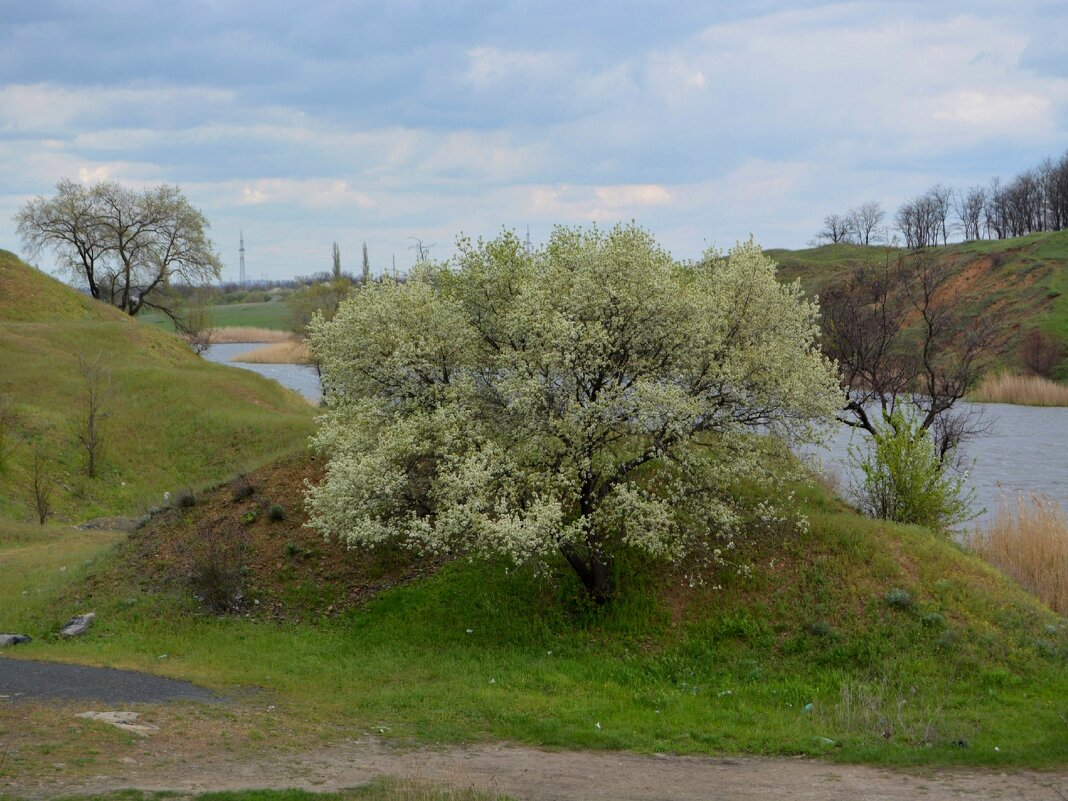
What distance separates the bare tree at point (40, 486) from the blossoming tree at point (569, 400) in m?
18.4

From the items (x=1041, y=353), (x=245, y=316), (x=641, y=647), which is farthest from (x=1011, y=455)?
(x=245, y=316)

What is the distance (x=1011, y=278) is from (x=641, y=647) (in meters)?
84.2

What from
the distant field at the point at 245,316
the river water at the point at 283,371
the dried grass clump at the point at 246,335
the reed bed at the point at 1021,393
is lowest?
the reed bed at the point at 1021,393

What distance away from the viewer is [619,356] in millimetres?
19500

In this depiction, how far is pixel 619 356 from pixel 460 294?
14.4ft

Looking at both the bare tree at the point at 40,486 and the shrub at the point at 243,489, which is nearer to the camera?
the shrub at the point at 243,489

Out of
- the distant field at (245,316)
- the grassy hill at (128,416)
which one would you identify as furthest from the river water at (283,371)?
the grassy hill at (128,416)

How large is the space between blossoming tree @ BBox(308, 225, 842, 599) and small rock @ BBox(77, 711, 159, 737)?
17.3 ft

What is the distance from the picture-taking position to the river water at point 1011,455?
34719mm

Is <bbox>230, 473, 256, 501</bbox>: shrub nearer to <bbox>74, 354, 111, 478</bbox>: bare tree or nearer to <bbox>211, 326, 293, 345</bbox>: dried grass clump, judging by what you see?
<bbox>74, 354, 111, 478</bbox>: bare tree

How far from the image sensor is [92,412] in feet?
133

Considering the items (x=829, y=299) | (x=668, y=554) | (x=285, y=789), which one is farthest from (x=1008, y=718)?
(x=829, y=299)

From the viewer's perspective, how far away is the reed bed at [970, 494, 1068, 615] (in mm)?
22641

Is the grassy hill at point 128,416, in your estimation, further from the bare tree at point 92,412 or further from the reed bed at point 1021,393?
the reed bed at point 1021,393
